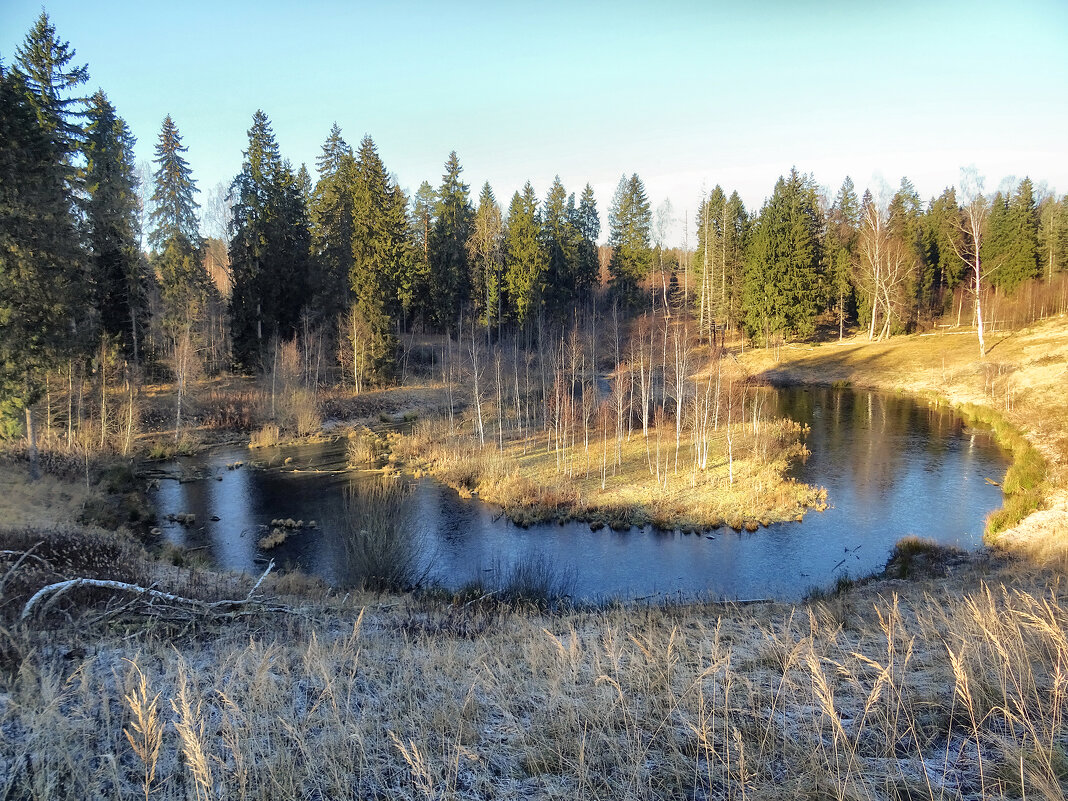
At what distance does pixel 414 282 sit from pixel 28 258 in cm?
3322

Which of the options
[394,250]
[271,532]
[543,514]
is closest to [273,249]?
→ [394,250]

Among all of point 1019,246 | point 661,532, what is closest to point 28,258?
point 661,532

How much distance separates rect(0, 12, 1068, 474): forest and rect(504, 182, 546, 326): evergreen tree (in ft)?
0.59

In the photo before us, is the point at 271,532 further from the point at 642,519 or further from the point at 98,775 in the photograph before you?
the point at 98,775

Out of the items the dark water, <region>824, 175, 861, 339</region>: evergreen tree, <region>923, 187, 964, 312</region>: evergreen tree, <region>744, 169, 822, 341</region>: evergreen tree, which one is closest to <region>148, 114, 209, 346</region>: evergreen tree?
the dark water

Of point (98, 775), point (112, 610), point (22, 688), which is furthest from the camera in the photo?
point (112, 610)

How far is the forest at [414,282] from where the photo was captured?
2211 centimetres

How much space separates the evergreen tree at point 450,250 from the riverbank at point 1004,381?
2578 cm

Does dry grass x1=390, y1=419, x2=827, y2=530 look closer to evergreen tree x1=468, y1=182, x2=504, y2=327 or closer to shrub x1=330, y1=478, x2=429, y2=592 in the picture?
shrub x1=330, y1=478, x2=429, y2=592

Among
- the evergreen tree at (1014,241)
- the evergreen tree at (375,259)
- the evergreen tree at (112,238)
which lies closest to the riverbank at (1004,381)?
the evergreen tree at (1014,241)

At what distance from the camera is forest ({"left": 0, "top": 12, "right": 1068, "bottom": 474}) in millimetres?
22109

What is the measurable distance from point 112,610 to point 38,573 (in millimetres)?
2515

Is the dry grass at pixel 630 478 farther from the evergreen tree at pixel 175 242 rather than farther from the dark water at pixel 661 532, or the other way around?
the evergreen tree at pixel 175 242

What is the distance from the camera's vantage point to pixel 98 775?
3.66 meters
